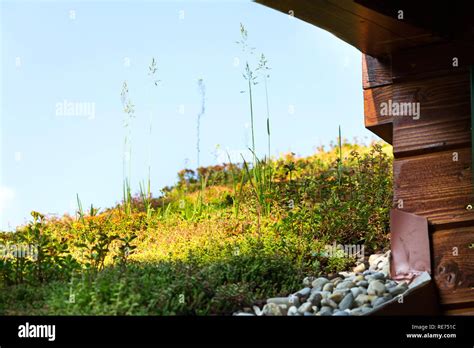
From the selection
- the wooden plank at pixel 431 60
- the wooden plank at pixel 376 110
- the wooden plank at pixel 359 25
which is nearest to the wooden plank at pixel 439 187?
the wooden plank at pixel 376 110

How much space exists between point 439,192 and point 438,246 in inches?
12.9

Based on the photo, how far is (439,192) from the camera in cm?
379

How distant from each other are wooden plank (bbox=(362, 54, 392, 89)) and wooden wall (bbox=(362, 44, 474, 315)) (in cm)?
3

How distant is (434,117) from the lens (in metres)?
3.81

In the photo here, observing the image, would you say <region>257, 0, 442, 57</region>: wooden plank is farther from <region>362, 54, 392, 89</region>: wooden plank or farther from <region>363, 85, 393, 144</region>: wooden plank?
<region>363, 85, 393, 144</region>: wooden plank

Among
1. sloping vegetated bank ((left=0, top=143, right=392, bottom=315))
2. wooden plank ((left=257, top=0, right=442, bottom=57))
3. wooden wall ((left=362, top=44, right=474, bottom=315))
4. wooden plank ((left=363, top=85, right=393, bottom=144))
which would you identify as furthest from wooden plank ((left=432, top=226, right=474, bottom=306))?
wooden plank ((left=257, top=0, right=442, bottom=57))

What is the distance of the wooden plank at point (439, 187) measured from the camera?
12.3 feet

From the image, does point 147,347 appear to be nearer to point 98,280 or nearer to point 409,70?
point 98,280

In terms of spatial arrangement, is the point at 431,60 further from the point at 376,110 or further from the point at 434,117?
the point at 376,110

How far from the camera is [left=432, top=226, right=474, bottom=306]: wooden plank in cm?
371

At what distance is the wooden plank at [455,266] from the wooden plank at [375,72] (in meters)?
1.02

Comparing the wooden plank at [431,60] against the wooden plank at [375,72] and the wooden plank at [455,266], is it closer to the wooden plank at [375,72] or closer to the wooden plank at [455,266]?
the wooden plank at [375,72]

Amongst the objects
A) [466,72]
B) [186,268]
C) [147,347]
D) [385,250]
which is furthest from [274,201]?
[147,347]

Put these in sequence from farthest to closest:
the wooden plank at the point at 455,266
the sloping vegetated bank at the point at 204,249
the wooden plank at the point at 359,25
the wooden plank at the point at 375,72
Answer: the wooden plank at the point at 375,72, the wooden plank at the point at 455,266, the sloping vegetated bank at the point at 204,249, the wooden plank at the point at 359,25
